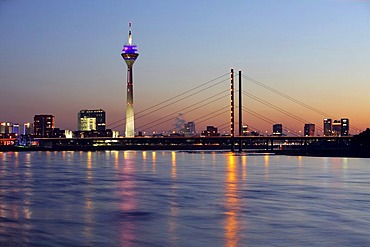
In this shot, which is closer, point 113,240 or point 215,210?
A: point 113,240

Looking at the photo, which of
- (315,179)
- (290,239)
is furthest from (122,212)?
(315,179)

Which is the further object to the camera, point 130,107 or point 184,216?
point 130,107

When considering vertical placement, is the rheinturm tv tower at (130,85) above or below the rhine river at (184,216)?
above

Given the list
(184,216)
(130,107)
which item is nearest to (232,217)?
(184,216)

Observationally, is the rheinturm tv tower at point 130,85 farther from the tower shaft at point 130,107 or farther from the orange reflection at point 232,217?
the orange reflection at point 232,217

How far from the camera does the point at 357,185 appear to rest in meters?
32.4

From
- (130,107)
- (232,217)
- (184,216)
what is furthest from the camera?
(130,107)

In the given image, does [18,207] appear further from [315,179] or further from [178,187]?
[315,179]

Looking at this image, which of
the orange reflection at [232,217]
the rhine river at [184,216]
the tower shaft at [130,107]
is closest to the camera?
the rhine river at [184,216]

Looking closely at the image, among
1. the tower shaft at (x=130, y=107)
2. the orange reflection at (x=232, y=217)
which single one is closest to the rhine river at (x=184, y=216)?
the orange reflection at (x=232, y=217)

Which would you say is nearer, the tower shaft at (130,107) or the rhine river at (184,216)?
the rhine river at (184,216)

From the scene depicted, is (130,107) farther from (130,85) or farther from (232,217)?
(232,217)

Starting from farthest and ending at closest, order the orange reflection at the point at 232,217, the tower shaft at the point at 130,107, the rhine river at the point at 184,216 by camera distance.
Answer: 1. the tower shaft at the point at 130,107
2. the orange reflection at the point at 232,217
3. the rhine river at the point at 184,216

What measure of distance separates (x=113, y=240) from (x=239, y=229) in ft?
11.7
